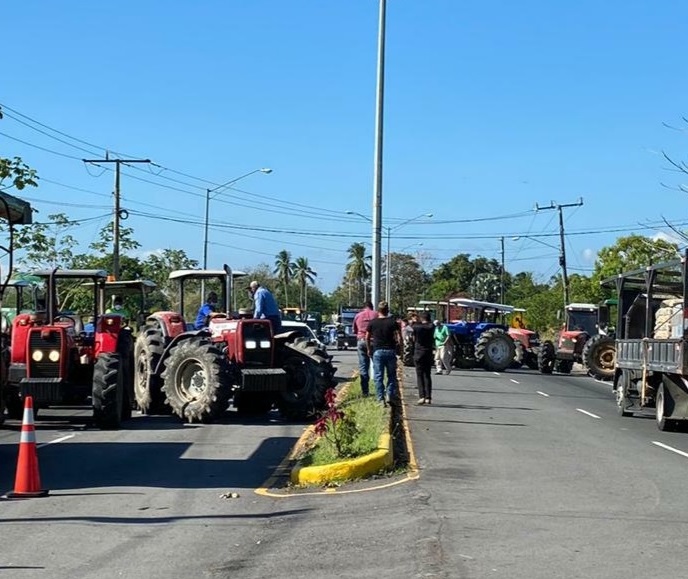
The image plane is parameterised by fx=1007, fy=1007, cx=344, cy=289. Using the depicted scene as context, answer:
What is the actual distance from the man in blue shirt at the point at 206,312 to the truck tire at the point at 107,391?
3.37 meters

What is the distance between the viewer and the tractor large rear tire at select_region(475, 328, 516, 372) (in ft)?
118

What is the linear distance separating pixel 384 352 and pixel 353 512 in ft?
26.0

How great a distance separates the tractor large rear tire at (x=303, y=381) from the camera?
1719 centimetres

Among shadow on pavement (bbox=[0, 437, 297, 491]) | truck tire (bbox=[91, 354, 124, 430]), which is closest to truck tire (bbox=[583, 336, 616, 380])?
shadow on pavement (bbox=[0, 437, 297, 491])

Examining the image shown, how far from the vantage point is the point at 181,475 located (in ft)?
36.6

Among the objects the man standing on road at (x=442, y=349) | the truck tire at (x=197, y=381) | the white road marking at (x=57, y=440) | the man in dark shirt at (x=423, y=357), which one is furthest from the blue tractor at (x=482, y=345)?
the white road marking at (x=57, y=440)

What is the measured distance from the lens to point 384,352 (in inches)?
661

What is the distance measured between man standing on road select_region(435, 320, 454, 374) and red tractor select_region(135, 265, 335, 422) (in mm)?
13240

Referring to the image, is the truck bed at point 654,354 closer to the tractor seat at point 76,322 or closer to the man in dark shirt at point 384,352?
the man in dark shirt at point 384,352

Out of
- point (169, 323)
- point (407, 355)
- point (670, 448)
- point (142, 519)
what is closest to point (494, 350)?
point (407, 355)

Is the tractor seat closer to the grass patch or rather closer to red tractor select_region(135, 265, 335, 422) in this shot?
red tractor select_region(135, 265, 335, 422)

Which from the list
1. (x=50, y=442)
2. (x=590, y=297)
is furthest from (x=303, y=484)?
(x=590, y=297)

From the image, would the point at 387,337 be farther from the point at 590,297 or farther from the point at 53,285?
the point at 590,297

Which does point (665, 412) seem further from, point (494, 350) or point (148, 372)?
point (494, 350)
